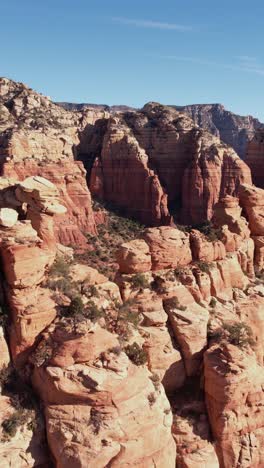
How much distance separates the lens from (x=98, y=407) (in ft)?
64.8

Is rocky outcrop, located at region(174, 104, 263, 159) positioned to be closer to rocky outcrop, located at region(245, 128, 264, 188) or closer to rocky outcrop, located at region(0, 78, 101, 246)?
rocky outcrop, located at region(245, 128, 264, 188)

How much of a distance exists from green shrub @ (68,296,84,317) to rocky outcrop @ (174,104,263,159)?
148719 millimetres

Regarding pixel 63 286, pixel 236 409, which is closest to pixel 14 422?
pixel 63 286

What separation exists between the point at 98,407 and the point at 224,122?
563 ft

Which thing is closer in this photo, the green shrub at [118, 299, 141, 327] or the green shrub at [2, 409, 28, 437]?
the green shrub at [2, 409, 28, 437]

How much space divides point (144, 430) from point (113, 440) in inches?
58.3

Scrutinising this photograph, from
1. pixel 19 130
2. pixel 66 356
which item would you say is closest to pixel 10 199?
pixel 66 356

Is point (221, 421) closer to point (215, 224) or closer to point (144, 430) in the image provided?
point (144, 430)

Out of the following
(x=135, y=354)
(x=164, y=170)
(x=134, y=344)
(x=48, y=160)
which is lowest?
(x=135, y=354)

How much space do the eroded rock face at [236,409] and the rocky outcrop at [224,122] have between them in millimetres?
145960

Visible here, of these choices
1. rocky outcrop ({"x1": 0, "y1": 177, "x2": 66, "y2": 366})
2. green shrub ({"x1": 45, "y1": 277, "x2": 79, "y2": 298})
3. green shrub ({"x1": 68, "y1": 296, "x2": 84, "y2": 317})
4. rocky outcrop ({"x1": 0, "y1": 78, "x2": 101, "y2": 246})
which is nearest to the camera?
rocky outcrop ({"x1": 0, "y1": 177, "x2": 66, "y2": 366})

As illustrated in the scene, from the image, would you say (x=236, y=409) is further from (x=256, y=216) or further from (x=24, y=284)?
(x=256, y=216)

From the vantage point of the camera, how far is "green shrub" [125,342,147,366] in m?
23.4

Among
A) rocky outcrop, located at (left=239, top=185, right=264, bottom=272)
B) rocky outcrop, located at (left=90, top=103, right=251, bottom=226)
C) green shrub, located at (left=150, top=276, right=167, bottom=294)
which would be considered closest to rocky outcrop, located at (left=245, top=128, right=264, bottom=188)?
rocky outcrop, located at (left=90, top=103, right=251, bottom=226)
